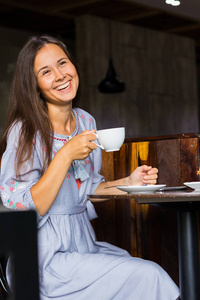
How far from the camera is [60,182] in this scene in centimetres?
163

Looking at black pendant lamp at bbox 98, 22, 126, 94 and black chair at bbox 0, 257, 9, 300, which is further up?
black pendant lamp at bbox 98, 22, 126, 94

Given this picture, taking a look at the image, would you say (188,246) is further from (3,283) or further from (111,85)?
(111,85)

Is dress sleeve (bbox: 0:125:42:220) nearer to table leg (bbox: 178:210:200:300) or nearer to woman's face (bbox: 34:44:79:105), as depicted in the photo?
woman's face (bbox: 34:44:79:105)

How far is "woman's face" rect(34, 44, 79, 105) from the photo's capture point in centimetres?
187

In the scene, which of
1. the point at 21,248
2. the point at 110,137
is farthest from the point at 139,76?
the point at 21,248

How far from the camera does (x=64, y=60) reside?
1.93m

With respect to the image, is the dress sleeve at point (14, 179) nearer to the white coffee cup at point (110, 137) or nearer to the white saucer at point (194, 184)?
the white coffee cup at point (110, 137)

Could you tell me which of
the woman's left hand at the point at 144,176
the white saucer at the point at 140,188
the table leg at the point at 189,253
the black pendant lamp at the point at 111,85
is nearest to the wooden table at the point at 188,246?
the table leg at the point at 189,253

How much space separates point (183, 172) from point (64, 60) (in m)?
0.89

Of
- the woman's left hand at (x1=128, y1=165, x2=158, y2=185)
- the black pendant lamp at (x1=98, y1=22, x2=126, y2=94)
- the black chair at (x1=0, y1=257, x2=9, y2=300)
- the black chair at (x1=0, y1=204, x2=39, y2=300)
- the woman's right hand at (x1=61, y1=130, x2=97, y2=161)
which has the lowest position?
the black chair at (x1=0, y1=257, x2=9, y2=300)

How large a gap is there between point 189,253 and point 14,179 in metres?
0.68

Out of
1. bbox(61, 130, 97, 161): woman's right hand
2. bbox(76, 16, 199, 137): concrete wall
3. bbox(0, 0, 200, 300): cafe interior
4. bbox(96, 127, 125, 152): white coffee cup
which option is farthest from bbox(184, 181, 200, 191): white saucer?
bbox(76, 16, 199, 137): concrete wall

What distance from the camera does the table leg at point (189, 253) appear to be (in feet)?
6.47

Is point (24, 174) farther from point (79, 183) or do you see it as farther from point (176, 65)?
point (176, 65)
